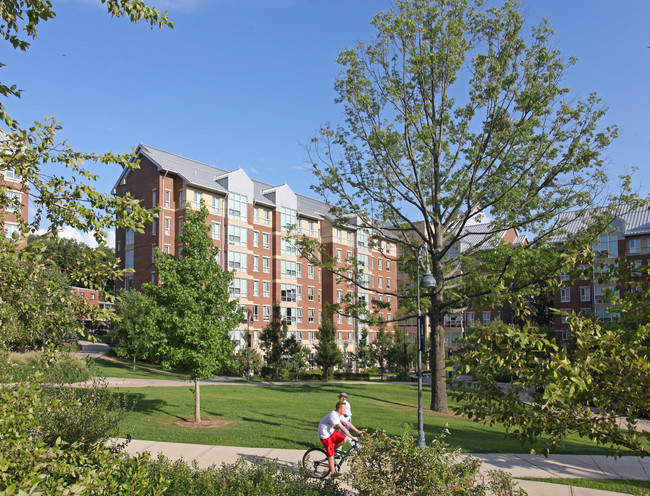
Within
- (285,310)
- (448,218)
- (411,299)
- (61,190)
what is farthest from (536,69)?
(285,310)

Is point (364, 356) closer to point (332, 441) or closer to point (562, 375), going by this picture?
point (332, 441)

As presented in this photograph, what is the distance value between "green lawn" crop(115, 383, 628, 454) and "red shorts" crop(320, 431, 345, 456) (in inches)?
127

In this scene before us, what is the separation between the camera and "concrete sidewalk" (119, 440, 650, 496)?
39.0 feet

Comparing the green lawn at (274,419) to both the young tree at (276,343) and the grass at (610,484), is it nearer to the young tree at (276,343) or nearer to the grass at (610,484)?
the grass at (610,484)

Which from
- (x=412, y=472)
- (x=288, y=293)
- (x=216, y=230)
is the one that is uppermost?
(x=216, y=230)

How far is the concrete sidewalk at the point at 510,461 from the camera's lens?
11.9 metres

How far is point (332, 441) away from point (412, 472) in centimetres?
445

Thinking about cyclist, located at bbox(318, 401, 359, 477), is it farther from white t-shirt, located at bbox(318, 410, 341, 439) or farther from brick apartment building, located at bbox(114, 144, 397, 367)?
brick apartment building, located at bbox(114, 144, 397, 367)

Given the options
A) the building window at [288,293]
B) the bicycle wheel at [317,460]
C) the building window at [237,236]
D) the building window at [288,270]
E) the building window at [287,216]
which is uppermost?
the building window at [287,216]

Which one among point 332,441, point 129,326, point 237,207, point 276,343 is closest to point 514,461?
point 332,441

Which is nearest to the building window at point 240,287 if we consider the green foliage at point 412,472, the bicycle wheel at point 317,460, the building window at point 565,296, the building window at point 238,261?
the building window at point 238,261

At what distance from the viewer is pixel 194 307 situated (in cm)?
1725

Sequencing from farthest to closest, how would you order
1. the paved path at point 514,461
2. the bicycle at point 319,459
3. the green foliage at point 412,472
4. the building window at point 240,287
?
the building window at point 240,287 → the paved path at point 514,461 → the bicycle at point 319,459 → the green foliage at point 412,472

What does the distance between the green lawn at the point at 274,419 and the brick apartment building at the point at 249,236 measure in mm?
14554
